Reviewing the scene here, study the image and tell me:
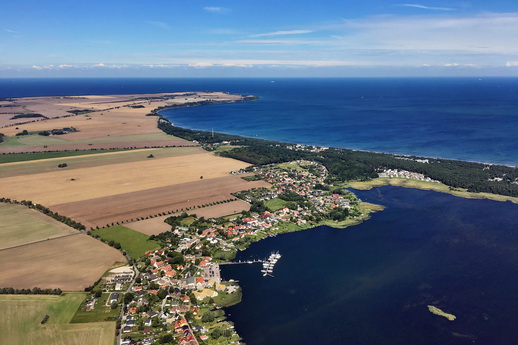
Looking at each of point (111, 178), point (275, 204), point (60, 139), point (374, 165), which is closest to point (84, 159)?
point (111, 178)

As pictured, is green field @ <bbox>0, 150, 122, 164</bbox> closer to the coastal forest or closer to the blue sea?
the coastal forest

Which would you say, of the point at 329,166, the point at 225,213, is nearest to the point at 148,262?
the point at 225,213

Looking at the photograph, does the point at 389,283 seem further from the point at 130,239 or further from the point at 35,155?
the point at 35,155

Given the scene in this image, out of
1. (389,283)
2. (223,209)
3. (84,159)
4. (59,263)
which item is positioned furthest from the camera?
(84,159)

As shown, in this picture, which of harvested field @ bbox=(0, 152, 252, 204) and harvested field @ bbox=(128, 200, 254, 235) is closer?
harvested field @ bbox=(128, 200, 254, 235)

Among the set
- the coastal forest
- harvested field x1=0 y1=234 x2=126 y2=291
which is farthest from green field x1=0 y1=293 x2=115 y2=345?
the coastal forest

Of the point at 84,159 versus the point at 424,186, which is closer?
the point at 424,186

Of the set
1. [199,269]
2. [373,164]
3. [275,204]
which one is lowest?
[199,269]
